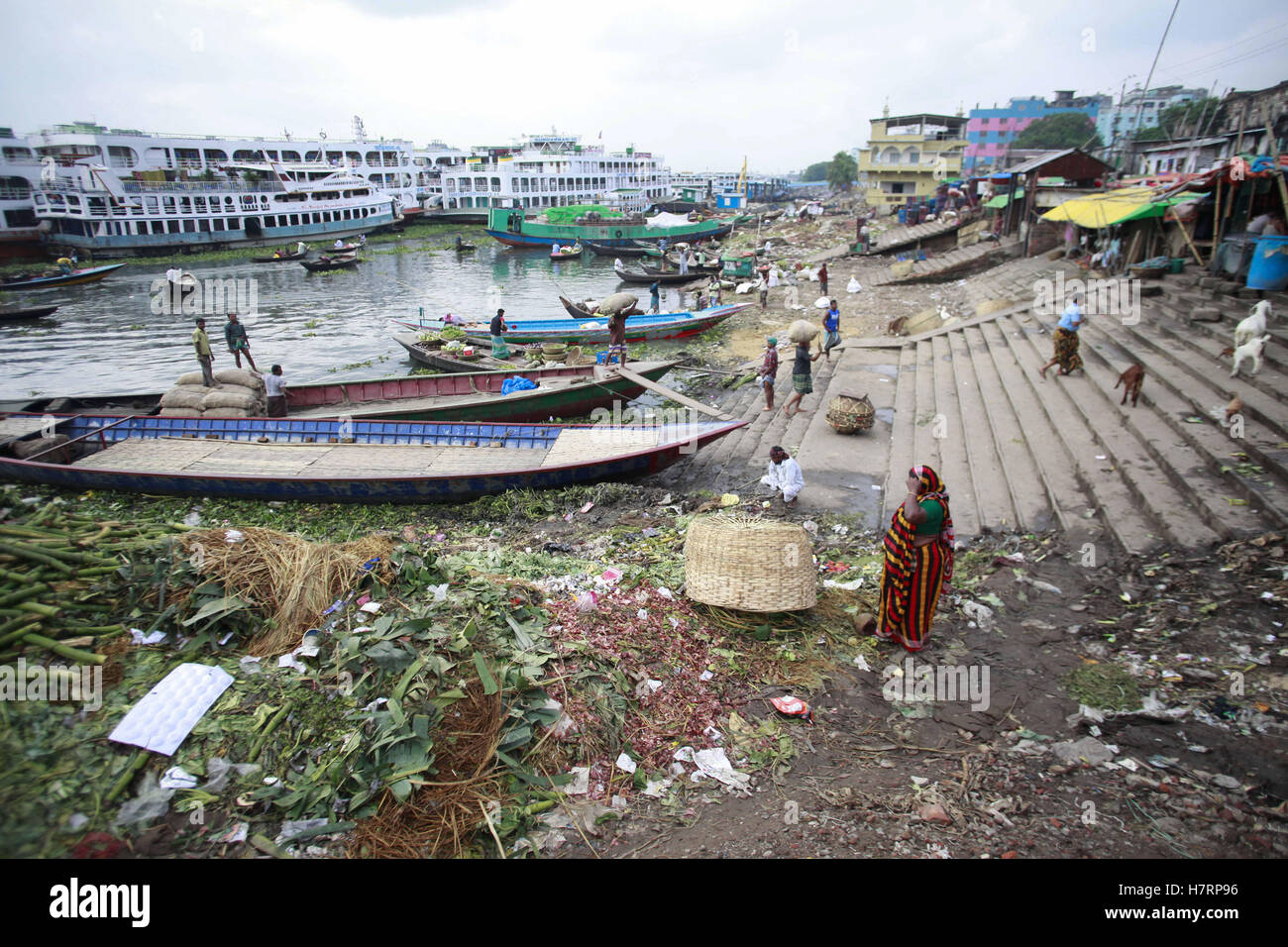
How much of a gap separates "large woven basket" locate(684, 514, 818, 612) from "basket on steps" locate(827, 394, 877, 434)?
4949 millimetres

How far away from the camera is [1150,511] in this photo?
614 cm

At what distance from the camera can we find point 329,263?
3703cm

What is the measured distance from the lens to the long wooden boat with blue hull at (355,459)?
348 inches

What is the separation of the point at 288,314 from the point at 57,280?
51.0 feet

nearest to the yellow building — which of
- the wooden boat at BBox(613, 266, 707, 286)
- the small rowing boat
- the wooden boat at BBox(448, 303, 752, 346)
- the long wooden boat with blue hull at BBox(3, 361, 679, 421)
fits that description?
the small rowing boat

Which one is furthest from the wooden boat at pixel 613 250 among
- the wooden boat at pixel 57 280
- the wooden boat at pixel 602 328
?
the wooden boat at pixel 57 280

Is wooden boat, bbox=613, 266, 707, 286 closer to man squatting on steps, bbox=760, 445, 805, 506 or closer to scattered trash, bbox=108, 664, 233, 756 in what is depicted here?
man squatting on steps, bbox=760, 445, 805, 506

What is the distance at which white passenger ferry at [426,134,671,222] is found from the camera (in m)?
59.5

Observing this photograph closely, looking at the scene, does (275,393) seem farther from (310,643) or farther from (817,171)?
(817,171)

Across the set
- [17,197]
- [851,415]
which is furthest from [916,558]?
[17,197]

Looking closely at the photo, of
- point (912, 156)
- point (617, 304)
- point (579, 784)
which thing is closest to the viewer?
point (579, 784)

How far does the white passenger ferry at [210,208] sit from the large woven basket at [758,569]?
51770 millimetres

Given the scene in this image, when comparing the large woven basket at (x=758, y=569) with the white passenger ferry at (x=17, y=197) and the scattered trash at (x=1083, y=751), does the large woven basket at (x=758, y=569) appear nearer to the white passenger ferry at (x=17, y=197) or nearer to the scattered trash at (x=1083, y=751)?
the scattered trash at (x=1083, y=751)
